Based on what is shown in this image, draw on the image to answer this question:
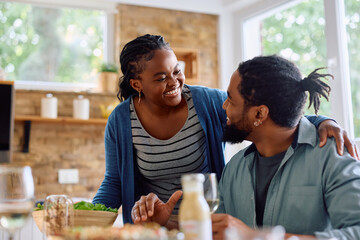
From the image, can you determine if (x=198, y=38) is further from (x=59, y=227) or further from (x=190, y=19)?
(x=59, y=227)

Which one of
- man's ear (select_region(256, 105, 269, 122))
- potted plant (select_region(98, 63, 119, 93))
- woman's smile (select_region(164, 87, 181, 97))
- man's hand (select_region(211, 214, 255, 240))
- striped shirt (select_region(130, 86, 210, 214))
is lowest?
man's hand (select_region(211, 214, 255, 240))

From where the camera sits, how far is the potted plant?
3.58m

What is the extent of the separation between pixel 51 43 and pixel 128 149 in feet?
7.18

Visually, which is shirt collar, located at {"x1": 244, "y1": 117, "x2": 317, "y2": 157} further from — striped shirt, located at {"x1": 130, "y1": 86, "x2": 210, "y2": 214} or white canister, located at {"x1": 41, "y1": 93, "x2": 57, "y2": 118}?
white canister, located at {"x1": 41, "y1": 93, "x2": 57, "y2": 118}

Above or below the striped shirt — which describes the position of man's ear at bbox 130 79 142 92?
above

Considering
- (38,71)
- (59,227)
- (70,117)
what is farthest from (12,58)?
(59,227)

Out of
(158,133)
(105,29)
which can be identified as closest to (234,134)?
(158,133)

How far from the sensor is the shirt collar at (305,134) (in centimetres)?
142

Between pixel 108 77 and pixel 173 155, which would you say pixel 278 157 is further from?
pixel 108 77

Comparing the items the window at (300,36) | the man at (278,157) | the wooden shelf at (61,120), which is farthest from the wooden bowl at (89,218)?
the window at (300,36)

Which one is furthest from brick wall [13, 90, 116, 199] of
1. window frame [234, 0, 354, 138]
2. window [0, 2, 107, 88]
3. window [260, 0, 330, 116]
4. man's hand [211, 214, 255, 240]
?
man's hand [211, 214, 255, 240]

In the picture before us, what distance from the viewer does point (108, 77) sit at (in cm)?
360

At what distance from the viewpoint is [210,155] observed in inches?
73.7

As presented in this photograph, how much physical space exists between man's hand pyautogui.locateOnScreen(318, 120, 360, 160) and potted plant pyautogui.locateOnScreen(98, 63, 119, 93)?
7.91ft
